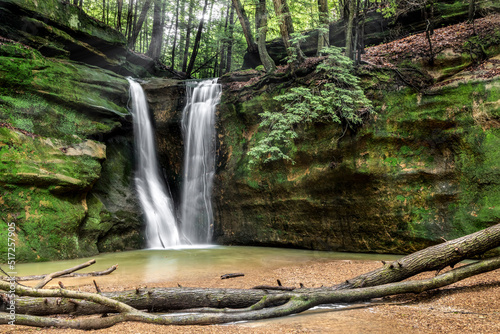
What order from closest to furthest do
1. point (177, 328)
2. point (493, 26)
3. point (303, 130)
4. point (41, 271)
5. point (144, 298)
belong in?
point (177, 328)
point (144, 298)
point (41, 271)
point (493, 26)
point (303, 130)

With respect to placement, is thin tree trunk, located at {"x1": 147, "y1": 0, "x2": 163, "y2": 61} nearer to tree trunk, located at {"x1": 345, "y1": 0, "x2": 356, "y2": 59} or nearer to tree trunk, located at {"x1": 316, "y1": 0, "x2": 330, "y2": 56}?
tree trunk, located at {"x1": 316, "y1": 0, "x2": 330, "y2": 56}

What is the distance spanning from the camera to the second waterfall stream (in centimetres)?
1235

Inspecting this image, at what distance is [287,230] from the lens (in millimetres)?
10844

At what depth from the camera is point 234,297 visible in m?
4.15

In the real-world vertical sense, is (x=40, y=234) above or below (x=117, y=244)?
above

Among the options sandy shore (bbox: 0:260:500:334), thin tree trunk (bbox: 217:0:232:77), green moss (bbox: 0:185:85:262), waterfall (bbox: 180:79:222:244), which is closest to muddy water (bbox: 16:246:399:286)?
green moss (bbox: 0:185:85:262)

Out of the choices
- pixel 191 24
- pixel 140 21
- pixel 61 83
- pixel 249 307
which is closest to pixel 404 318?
pixel 249 307

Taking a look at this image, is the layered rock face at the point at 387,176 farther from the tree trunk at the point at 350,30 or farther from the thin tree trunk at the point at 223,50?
the thin tree trunk at the point at 223,50

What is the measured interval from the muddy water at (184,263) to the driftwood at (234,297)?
203cm

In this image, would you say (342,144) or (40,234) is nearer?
(40,234)

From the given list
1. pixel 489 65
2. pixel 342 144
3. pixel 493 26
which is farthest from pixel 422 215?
pixel 493 26

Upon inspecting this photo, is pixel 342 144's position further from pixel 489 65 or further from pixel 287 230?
pixel 489 65

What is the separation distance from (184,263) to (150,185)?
6028 mm

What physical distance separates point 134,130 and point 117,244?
5052 millimetres
